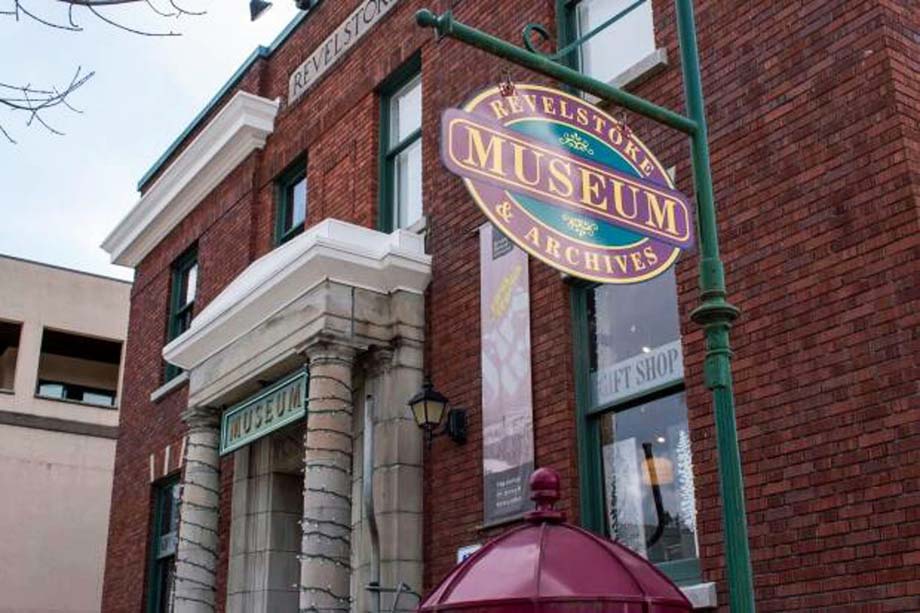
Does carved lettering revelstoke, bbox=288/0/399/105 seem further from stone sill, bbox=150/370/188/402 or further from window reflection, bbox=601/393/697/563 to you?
window reflection, bbox=601/393/697/563

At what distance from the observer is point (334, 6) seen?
14.8 metres

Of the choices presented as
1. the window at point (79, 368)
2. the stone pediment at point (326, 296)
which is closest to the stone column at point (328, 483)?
the stone pediment at point (326, 296)

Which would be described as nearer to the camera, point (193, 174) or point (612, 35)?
point (612, 35)

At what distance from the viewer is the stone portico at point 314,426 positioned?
34.4 feet

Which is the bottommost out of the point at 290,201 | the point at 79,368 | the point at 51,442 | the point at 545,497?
the point at 545,497

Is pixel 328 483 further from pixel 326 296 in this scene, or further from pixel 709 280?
pixel 709 280

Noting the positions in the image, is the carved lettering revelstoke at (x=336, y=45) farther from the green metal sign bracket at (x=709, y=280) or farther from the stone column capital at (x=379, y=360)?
the green metal sign bracket at (x=709, y=280)

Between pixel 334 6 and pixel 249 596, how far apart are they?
7107mm

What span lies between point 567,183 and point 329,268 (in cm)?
563

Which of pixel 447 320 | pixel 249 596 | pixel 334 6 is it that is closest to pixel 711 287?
pixel 447 320

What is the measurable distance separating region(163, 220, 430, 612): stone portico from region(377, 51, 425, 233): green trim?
1403 mm

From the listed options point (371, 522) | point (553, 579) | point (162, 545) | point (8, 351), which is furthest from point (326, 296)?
point (8, 351)

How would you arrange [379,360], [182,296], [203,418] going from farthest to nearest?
1. [182,296]
2. [203,418]
3. [379,360]

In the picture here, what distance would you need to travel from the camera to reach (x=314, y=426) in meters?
10.6
